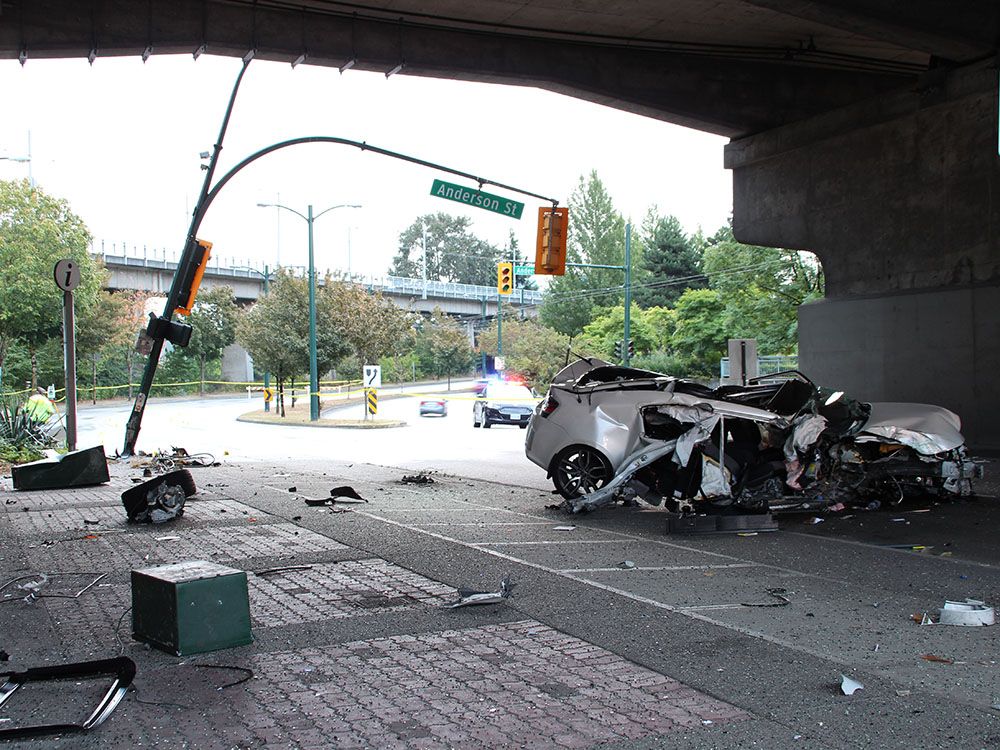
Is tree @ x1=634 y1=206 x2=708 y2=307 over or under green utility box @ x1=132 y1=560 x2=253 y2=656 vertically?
over

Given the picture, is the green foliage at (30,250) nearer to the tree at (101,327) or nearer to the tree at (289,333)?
the tree at (289,333)

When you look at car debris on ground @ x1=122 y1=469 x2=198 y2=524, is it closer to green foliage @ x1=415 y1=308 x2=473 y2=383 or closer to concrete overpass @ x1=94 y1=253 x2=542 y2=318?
concrete overpass @ x1=94 y1=253 x2=542 y2=318

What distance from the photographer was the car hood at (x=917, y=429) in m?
10.5

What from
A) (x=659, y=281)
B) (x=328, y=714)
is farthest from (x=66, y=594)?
(x=659, y=281)

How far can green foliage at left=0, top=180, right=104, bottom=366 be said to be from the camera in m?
39.5

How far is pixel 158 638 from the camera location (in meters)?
5.71

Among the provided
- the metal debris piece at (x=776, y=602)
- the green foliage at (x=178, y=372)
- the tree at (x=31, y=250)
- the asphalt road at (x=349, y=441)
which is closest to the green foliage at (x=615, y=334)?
the asphalt road at (x=349, y=441)

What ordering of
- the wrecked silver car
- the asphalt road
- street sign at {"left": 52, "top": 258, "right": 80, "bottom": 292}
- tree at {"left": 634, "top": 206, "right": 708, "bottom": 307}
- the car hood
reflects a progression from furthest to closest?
tree at {"left": 634, "top": 206, "right": 708, "bottom": 307} < the asphalt road < street sign at {"left": 52, "top": 258, "right": 80, "bottom": 292} < the car hood < the wrecked silver car

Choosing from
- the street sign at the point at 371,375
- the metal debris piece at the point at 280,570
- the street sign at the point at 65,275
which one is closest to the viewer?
the metal debris piece at the point at 280,570

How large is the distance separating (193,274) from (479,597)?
1298 cm

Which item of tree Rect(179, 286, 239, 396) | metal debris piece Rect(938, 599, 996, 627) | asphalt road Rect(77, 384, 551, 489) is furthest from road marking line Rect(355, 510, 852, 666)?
tree Rect(179, 286, 239, 396)

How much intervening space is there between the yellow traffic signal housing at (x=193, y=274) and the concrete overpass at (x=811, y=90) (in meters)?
3.57

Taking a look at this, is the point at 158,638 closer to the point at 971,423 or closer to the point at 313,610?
the point at 313,610

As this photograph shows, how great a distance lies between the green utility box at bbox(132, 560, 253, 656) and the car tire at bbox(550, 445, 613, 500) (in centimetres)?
633
